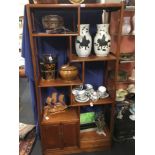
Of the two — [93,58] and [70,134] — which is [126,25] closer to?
[93,58]

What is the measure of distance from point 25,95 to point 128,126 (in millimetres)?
2173

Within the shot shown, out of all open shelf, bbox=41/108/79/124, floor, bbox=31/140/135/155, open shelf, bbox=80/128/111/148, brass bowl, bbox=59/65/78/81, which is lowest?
floor, bbox=31/140/135/155

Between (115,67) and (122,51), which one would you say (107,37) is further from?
(122,51)

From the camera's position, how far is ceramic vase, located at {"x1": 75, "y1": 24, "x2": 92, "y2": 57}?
175 centimetres

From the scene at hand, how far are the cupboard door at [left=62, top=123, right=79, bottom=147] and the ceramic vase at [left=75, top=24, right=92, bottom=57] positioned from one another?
2.48 ft

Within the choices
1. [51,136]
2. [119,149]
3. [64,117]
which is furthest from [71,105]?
[119,149]

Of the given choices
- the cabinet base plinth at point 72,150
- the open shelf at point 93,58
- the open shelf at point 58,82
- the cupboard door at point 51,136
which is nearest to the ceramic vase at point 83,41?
the open shelf at point 93,58

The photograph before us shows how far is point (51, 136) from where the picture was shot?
6.45ft

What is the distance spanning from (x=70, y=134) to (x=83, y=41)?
3.23ft

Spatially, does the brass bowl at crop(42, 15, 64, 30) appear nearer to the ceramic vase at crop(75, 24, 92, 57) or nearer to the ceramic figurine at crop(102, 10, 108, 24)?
the ceramic vase at crop(75, 24, 92, 57)

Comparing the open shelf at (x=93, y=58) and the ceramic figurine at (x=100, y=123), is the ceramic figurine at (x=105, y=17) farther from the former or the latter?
the ceramic figurine at (x=100, y=123)

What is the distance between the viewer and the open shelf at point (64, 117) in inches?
75.9

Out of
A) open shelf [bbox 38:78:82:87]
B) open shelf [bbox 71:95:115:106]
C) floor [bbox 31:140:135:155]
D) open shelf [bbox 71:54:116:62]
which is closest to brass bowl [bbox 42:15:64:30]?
open shelf [bbox 71:54:116:62]
